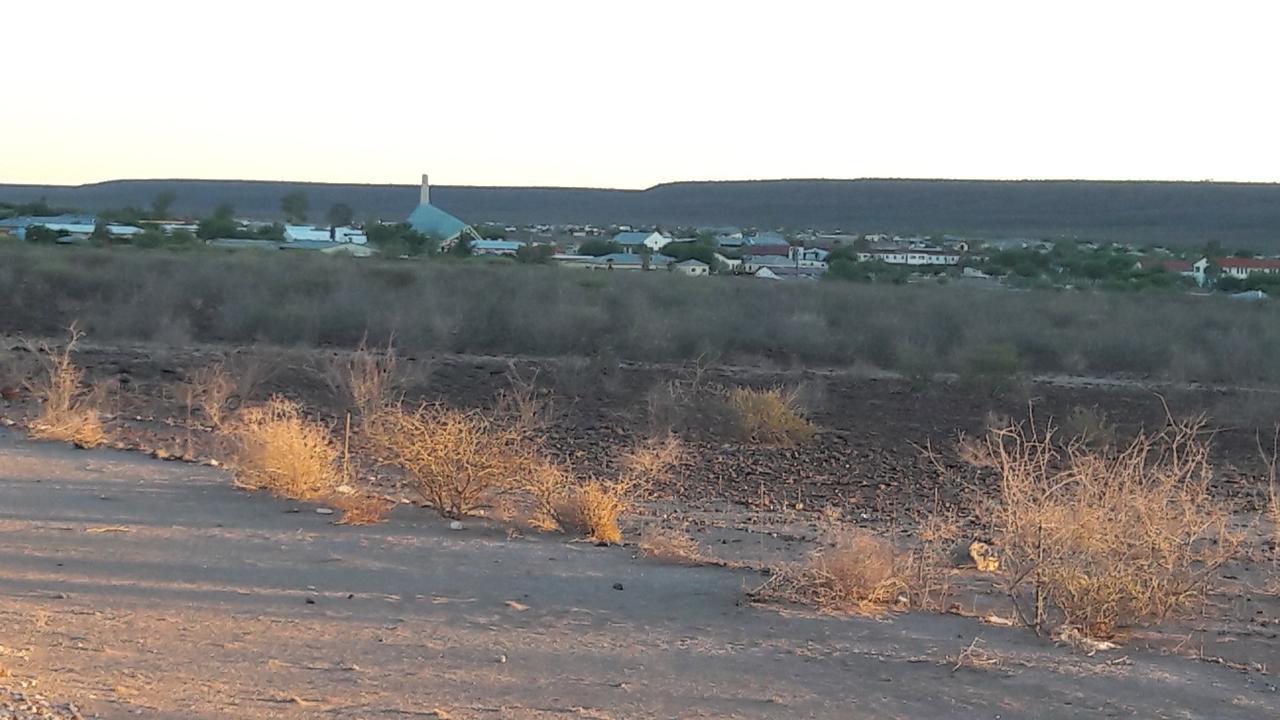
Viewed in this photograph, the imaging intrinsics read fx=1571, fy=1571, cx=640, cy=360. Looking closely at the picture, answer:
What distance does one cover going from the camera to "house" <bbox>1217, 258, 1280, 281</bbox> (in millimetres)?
80812

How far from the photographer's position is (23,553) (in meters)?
11.1

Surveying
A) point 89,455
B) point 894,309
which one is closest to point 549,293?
point 894,309

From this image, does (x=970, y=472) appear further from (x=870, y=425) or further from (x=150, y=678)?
(x=150, y=678)

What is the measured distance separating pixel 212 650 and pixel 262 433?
5.99m

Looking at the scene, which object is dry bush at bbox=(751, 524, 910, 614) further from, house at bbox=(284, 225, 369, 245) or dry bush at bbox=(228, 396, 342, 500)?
house at bbox=(284, 225, 369, 245)

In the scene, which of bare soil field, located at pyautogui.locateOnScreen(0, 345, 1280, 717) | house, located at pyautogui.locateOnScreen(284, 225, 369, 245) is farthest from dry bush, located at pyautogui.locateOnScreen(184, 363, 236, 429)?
house, located at pyautogui.locateOnScreen(284, 225, 369, 245)

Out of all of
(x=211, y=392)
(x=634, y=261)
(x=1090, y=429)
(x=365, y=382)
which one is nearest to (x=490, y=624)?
(x=211, y=392)

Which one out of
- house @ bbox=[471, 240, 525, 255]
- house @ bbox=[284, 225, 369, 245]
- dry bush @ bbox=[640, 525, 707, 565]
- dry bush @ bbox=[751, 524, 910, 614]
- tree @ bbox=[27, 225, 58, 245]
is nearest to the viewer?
dry bush @ bbox=[751, 524, 910, 614]

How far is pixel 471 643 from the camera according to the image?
8961 mm

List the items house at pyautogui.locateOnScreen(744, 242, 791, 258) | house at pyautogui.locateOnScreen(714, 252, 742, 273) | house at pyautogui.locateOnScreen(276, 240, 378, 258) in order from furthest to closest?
house at pyautogui.locateOnScreen(744, 242, 791, 258), house at pyautogui.locateOnScreen(714, 252, 742, 273), house at pyautogui.locateOnScreen(276, 240, 378, 258)

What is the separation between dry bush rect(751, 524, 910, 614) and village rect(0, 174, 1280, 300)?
48.3 metres

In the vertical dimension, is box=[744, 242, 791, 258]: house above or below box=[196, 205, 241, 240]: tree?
below

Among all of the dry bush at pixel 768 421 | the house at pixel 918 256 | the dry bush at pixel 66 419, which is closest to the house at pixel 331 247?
the house at pixel 918 256

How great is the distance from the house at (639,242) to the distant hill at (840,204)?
3784 centimetres
